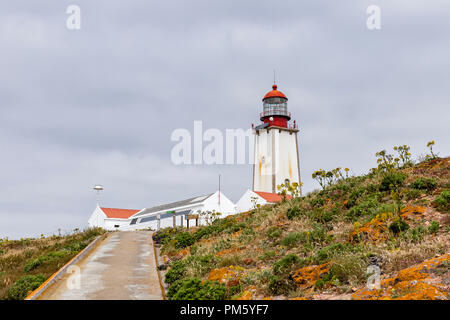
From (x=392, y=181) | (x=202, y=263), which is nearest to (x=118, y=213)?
(x=202, y=263)

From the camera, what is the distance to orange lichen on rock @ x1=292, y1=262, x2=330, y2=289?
9.19 m

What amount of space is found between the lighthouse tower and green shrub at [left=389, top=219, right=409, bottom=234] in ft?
127

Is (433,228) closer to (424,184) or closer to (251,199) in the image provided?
(424,184)

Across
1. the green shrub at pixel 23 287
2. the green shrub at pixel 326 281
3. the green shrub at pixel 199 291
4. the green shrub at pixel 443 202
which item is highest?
the green shrub at pixel 443 202

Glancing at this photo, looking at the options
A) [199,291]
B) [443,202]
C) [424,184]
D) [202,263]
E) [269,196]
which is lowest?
[199,291]

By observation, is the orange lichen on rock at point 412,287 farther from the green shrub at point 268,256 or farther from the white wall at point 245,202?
the white wall at point 245,202

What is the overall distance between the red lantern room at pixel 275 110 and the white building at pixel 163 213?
488 inches

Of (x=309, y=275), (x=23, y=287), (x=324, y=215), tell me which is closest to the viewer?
(x=309, y=275)

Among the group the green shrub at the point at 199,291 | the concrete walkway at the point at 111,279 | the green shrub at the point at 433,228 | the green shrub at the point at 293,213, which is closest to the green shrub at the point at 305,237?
the green shrub at the point at 293,213

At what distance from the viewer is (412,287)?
6969 millimetres

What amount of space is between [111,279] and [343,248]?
7.04m

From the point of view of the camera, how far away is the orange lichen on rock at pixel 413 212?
11805 mm
